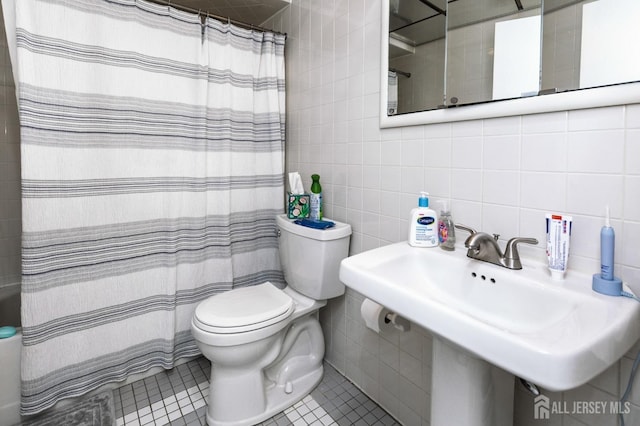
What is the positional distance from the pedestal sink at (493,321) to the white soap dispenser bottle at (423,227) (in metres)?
0.04

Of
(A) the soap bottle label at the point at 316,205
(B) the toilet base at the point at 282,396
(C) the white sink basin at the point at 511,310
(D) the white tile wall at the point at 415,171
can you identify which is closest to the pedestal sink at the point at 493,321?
(C) the white sink basin at the point at 511,310

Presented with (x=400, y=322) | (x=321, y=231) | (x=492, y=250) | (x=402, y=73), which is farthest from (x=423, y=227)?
(x=402, y=73)

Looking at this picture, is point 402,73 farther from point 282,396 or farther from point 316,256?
point 282,396

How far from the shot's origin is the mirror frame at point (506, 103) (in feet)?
2.53

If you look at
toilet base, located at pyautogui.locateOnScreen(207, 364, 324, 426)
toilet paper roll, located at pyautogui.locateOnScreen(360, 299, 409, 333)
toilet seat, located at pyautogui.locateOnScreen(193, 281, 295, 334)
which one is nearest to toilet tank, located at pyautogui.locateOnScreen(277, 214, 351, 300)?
toilet seat, located at pyautogui.locateOnScreen(193, 281, 295, 334)

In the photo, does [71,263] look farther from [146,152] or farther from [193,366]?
[193,366]

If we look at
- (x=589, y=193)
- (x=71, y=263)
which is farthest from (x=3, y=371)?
(x=589, y=193)

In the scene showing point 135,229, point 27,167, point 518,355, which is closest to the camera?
Result: point 518,355

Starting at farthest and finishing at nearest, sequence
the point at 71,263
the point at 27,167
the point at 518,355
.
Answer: the point at 71,263, the point at 27,167, the point at 518,355

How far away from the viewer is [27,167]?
4.15 ft

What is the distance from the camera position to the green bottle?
163 cm

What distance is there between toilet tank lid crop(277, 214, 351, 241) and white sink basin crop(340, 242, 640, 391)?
1.31 ft

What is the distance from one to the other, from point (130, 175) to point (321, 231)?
895 mm

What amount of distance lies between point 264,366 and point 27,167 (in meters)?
1.21
